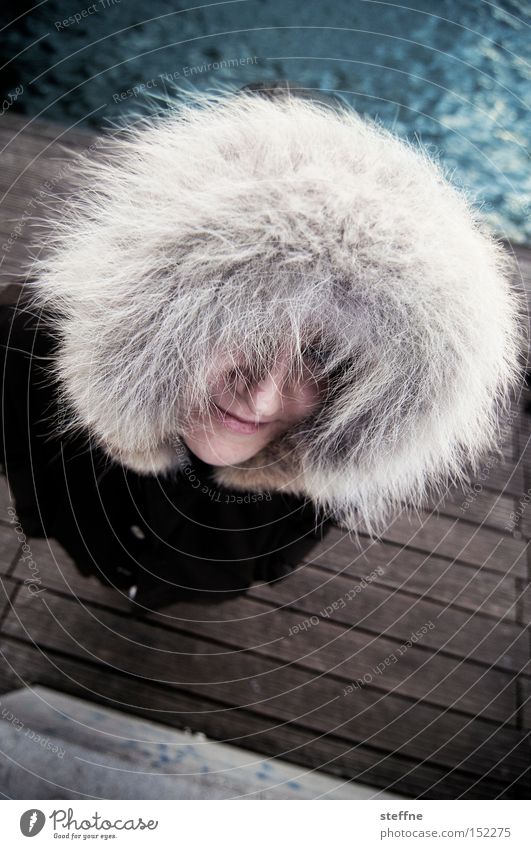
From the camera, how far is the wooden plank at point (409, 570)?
0.37m

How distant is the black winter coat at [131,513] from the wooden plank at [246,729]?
0.06 meters

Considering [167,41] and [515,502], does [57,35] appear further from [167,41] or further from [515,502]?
[515,502]

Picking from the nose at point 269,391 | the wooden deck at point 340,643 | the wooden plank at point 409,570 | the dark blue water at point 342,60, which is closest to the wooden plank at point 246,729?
the wooden deck at point 340,643

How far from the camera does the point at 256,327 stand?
0.21 meters

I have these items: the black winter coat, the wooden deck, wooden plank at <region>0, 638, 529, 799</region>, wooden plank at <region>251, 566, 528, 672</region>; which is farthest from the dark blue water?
wooden plank at <region>0, 638, 529, 799</region>

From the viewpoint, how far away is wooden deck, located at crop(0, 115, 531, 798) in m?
0.34

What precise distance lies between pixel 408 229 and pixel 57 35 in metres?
0.33

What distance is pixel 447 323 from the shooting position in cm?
21

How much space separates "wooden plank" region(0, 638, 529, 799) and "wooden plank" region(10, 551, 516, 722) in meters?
0.04

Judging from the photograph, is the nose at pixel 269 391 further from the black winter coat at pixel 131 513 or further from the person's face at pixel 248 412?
the black winter coat at pixel 131 513

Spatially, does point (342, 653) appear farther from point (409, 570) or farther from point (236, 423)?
point (236, 423)

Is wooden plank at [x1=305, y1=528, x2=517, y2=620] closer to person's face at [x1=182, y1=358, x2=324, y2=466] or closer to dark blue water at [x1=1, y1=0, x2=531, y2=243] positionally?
person's face at [x1=182, y1=358, x2=324, y2=466]
